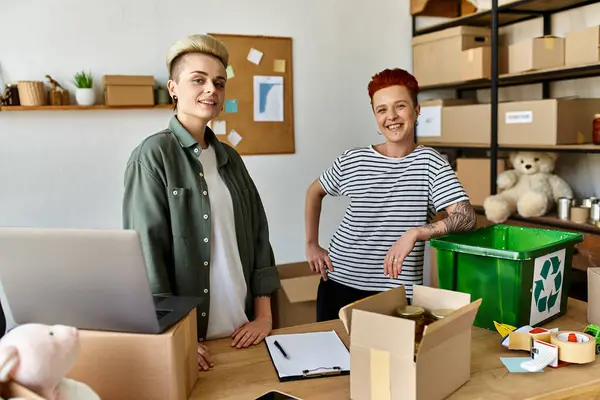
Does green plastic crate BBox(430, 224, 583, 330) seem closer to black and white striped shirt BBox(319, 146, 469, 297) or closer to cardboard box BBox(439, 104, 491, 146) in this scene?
black and white striped shirt BBox(319, 146, 469, 297)

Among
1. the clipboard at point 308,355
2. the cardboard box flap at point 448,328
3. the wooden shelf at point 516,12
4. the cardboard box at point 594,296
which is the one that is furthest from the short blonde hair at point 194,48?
the wooden shelf at point 516,12

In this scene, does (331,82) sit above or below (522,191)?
above

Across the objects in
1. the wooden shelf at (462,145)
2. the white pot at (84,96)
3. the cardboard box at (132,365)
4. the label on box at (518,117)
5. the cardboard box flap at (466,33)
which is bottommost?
the cardboard box at (132,365)

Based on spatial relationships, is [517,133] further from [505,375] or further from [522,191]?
[505,375]

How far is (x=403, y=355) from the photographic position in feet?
3.52

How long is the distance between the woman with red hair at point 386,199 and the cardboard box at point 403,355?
68cm

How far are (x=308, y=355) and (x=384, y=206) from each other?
76 centimetres

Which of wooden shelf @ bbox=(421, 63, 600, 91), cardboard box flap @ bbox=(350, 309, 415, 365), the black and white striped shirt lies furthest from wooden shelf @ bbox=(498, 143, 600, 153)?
cardboard box flap @ bbox=(350, 309, 415, 365)

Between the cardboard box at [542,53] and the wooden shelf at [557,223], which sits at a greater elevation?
the cardboard box at [542,53]

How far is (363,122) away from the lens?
3.94 metres

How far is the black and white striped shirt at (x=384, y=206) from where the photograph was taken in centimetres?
193

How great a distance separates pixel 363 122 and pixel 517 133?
3.58 ft

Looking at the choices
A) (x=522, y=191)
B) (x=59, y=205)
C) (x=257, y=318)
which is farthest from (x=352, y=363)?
(x=59, y=205)

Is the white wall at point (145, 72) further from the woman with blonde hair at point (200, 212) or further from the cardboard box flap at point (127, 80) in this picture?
the woman with blonde hair at point (200, 212)
